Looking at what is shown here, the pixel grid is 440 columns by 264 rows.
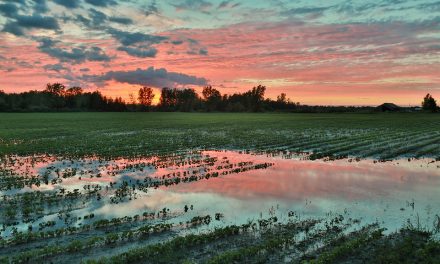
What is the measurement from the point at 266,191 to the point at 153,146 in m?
19.7

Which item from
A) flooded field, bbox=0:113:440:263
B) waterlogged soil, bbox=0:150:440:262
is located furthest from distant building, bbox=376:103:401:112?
waterlogged soil, bbox=0:150:440:262

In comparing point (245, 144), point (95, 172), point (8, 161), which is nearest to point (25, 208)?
point (95, 172)

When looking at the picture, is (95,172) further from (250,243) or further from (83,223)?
(250,243)

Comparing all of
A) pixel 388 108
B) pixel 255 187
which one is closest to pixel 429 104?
pixel 388 108

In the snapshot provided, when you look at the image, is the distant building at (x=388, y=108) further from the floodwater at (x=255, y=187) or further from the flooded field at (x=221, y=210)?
the floodwater at (x=255, y=187)

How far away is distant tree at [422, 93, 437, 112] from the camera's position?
471 ft

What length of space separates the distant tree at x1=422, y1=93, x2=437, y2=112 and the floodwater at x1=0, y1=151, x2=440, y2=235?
136583 millimetres

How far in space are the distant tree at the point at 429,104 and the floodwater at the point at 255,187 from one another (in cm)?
13658

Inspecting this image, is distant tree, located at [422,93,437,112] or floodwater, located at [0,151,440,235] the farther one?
distant tree, located at [422,93,437,112]

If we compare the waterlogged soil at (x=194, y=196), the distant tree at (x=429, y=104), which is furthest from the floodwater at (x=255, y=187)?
the distant tree at (x=429, y=104)

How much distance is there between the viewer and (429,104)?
14588 centimetres

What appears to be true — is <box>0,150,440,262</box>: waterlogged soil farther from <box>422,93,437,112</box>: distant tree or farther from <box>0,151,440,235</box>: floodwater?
<box>422,93,437,112</box>: distant tree

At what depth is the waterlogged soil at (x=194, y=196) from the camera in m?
11.4

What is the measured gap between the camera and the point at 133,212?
512 inches
